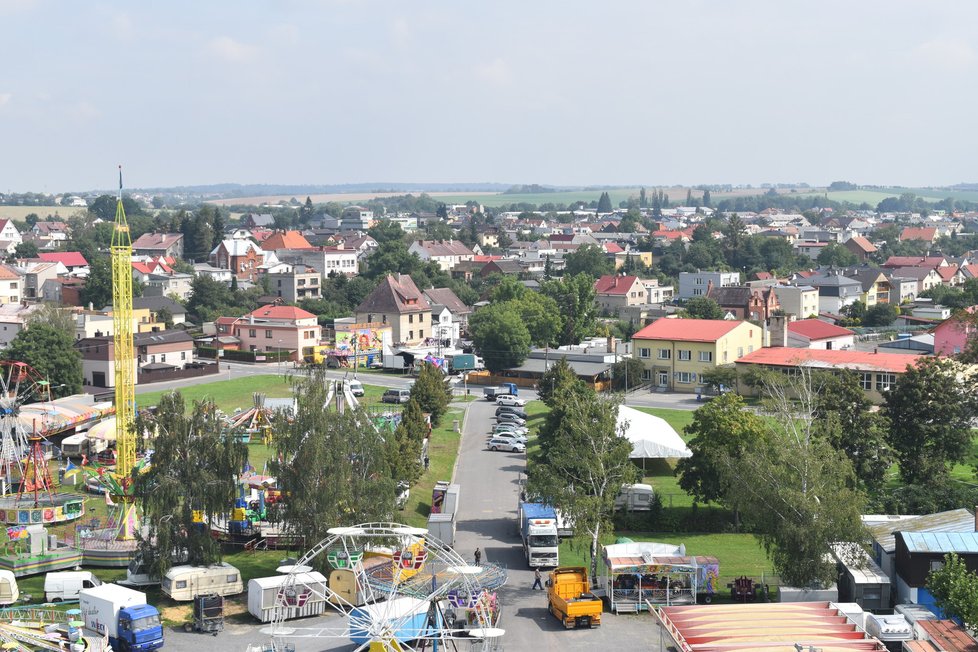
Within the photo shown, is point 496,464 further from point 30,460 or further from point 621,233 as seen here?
point 621,233

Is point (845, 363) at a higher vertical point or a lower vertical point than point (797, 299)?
higher

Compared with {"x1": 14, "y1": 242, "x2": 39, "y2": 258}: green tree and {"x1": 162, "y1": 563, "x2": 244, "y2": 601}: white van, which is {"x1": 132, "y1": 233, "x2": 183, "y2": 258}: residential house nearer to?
{"x1": 14, "y1": 242, "x2": 39, "y2": 258}: green tree

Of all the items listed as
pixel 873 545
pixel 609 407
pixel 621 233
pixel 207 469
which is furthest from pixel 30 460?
pixel 621 233

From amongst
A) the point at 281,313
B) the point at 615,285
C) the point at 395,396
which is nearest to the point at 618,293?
the point at 615,285

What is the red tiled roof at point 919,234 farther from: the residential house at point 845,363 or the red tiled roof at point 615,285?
the residential house at point 845,363

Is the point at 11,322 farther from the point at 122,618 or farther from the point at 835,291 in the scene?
the point at 835,291

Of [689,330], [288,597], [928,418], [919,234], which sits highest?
[928,418]
